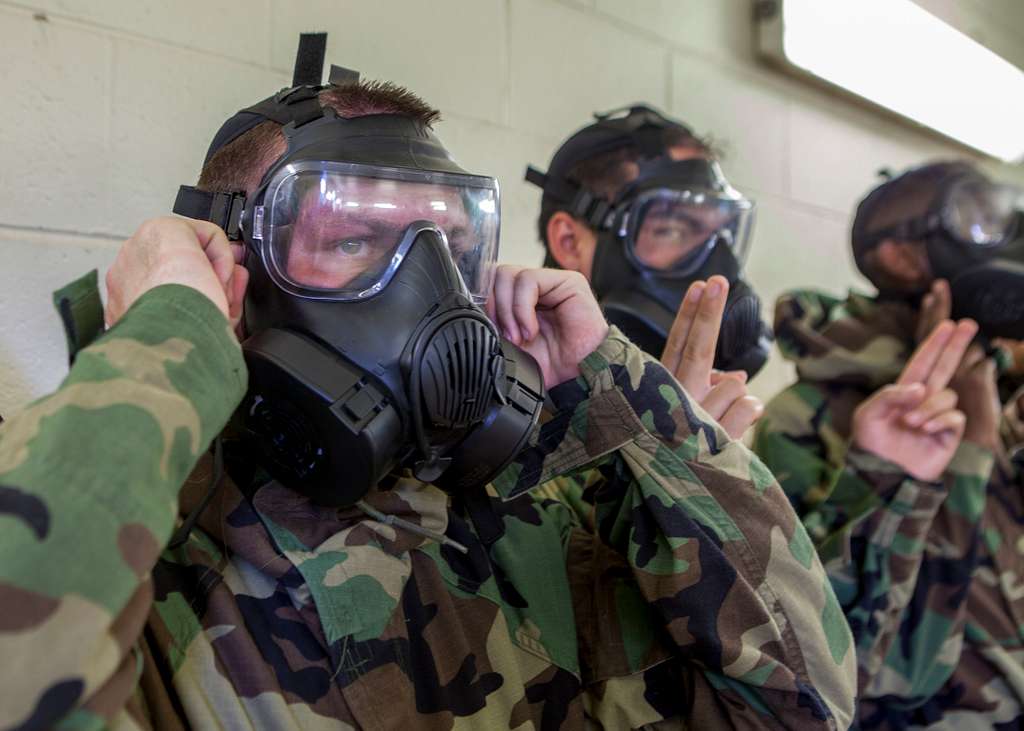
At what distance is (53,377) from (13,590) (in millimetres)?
935

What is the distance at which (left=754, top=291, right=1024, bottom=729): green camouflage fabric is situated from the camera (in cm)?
179

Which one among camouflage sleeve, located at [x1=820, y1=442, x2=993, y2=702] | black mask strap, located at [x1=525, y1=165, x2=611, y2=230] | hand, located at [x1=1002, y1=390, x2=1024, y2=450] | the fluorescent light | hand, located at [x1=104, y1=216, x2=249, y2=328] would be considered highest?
the fluorescent light

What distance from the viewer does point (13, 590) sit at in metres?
0.60

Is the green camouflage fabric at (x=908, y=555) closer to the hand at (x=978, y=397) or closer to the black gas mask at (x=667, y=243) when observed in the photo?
the hand at (x=978, y=397)

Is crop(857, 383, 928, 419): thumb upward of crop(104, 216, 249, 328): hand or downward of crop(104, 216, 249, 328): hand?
downward

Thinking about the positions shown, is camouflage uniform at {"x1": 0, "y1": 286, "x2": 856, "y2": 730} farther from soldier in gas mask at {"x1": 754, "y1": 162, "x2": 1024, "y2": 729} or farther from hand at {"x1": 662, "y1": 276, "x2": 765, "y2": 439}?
soldier in gas mask at {"x1": 754, "y1": 162, "x2": 1024, "y2": 729}

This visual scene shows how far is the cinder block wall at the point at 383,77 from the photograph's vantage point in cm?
140

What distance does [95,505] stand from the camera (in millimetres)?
653

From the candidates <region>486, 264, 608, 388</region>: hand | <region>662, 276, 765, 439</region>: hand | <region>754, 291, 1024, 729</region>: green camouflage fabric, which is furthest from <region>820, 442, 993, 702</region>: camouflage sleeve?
<region>486, 264, 608, 388</region>: hand

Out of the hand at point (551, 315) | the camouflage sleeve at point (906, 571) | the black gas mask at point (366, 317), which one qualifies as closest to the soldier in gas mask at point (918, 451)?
the camouflage sleeve at point (906, 571)

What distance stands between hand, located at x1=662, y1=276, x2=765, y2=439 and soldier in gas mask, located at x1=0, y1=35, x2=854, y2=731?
0.64ft

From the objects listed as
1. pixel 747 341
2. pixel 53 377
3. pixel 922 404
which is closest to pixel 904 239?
pixel 922 404

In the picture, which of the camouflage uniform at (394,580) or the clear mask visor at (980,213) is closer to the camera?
the camouflage uniform at (394,580)

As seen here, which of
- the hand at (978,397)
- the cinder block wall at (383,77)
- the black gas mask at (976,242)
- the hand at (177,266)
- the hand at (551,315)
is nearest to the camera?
the hand at (177,266)
